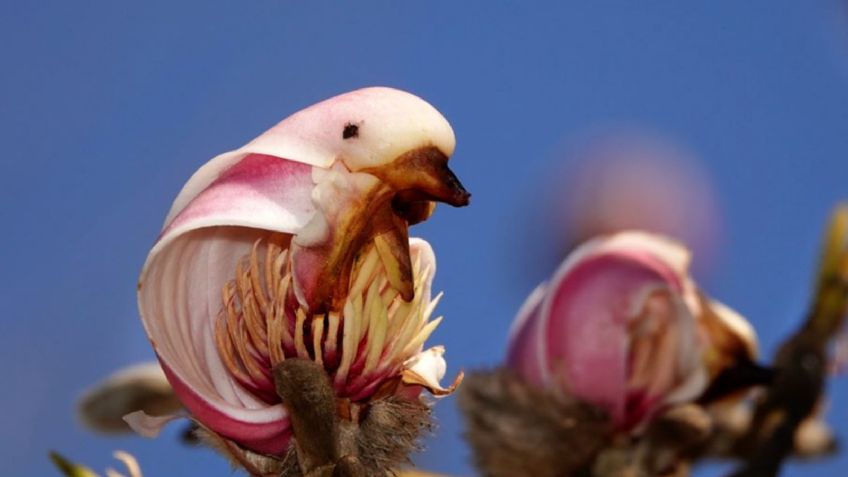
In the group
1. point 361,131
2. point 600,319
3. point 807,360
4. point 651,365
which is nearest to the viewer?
point 361,131

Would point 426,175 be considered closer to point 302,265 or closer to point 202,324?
point 302,265

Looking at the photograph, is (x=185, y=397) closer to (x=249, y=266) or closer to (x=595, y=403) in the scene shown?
(x=249, y=266)

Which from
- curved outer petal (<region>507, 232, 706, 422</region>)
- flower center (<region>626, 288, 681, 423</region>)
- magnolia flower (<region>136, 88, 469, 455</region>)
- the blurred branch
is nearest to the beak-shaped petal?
magnolia flower (<region>136, 88, 469, 455</region>)

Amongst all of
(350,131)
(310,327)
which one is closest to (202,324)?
(310,327)

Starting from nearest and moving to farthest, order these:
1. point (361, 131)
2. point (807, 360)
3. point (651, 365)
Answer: point (361, 131), point (651, 365), point (807, 360)

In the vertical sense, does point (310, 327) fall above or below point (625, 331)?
above

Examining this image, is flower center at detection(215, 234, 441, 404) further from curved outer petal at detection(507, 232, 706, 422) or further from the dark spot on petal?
curved outer petal at detection(507, 232, 706, 422)

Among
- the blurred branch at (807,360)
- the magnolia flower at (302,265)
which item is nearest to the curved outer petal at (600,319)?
the blurred branch at (807,360)

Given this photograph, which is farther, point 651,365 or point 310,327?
point 651,365
